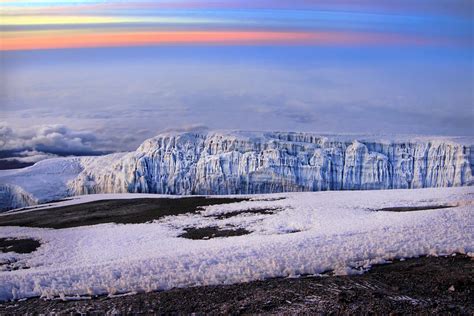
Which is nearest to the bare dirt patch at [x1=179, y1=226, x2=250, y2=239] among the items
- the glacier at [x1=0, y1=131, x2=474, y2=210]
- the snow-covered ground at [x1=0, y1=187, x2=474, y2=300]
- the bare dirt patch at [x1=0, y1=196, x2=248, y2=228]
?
the snow-covered ground at [x1=0, y1=187, x2=474, y2=300]

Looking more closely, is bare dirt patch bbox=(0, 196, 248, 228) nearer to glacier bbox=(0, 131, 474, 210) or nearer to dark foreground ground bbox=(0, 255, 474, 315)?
glacier bbox=(0, 131, 474, 210)

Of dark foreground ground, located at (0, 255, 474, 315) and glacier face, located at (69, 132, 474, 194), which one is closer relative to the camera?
dark foreground ground, located at (0, 255, 474, 315)

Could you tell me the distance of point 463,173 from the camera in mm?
47312

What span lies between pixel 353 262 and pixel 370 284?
6.63ft

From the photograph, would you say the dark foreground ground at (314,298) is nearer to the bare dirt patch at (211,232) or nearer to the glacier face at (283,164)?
the bare dirt patch at (211,232)

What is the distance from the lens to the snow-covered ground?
14375 millimetres

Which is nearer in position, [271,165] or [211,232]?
[211,232]

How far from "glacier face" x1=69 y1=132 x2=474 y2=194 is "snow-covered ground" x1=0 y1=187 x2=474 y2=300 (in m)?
18.3

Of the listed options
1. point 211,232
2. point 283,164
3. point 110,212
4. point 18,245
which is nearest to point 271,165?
point 283,164

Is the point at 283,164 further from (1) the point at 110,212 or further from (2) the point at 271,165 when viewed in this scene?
(1) the point at 110,212

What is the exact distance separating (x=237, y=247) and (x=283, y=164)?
34.2 meters

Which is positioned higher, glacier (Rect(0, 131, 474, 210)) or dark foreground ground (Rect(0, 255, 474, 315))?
glacier (Rect(0, 131, 474, 210))

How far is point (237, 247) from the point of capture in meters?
18.0

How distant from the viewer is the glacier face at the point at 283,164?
161 feet
